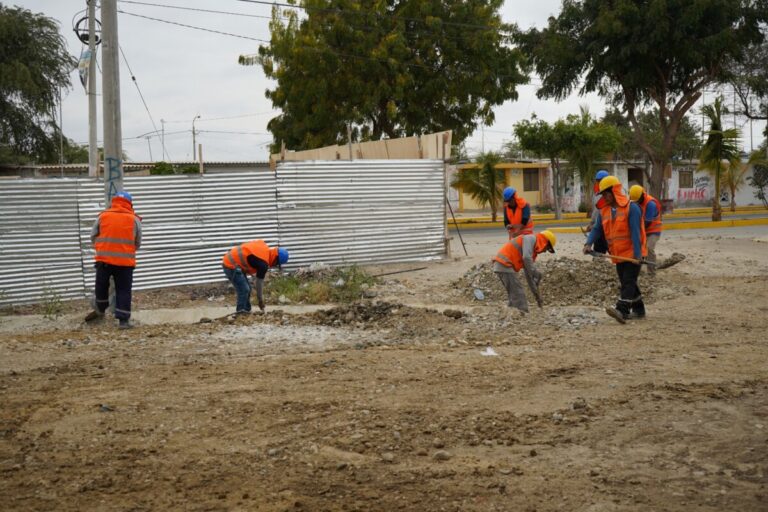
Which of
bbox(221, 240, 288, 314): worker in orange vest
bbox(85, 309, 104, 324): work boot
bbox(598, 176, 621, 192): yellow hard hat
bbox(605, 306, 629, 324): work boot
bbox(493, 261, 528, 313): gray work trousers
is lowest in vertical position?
bbox(85, 309, 104, 324): work boot

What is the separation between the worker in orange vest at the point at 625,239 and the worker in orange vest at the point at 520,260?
0.73 m

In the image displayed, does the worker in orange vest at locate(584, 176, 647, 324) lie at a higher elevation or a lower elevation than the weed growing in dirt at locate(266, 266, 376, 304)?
higher

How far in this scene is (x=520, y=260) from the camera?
10148 millimetres

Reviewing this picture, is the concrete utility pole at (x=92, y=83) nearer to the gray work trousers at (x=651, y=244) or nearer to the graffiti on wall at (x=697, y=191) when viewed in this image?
the gray work trousers at (x=651, y=244)

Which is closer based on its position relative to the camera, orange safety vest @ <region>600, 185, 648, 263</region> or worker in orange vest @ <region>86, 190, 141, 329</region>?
orange safety vest @ <region>600, 185, 648, 263</region>

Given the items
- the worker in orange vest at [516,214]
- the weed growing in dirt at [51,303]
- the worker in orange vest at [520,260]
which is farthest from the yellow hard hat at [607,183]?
the weed growing in dirt at [51,303]

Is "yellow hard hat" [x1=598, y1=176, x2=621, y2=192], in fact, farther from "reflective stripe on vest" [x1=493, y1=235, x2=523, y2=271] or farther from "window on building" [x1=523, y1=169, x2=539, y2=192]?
"window on building" [x1=523, y1=169, x2=539, y2=192]

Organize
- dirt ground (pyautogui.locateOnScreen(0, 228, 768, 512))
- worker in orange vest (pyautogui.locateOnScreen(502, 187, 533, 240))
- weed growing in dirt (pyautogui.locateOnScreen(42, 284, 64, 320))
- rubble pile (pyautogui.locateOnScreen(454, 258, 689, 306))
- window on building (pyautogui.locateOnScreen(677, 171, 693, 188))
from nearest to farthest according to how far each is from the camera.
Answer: dirt ground (pyautogui.locateOnScreen(0, 228, 768, 512))
weed growing in dirt (pyautogui.locateOnScreen(42, 284, 64, 320))
worker in orange vest (pyautogui.locateOnScreen(502, 187, 533, 240))
rubble pile (pyautogui.locateOnScreen(454, 258, 689, 306))
window on building (pyautogui.locateOnScreen(677, 171, 693, 188))

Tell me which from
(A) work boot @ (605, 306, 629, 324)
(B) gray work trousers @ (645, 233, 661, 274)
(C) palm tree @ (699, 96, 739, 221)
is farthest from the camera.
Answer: (C) palm tree @ (699, 96, 739, 221)

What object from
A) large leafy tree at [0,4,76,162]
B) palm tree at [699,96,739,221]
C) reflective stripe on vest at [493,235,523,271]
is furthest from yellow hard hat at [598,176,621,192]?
large leafy tree at [0,4,76,162]

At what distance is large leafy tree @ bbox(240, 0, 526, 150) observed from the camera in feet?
96.5

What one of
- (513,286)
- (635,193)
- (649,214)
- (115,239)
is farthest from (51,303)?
(649,214)

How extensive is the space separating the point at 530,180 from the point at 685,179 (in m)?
10.4

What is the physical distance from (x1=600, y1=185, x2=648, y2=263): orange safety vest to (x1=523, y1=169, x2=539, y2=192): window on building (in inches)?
1492
